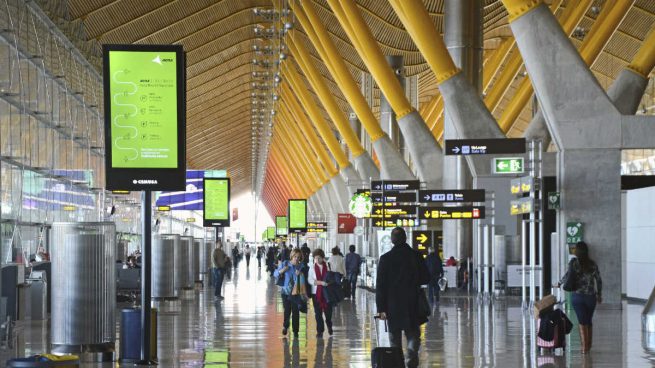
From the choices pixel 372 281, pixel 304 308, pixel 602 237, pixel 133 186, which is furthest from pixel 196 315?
pixel 372 281

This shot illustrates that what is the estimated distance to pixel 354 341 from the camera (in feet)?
55.3

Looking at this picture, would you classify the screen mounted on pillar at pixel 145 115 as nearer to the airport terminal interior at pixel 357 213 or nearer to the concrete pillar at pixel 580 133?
the airport terminal interior at pixel 357 213

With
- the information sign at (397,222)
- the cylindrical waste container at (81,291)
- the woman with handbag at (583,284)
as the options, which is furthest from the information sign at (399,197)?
the cylindrical waste container at (81,291)

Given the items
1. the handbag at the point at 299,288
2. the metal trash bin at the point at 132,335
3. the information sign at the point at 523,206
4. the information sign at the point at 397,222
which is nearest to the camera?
the metal trash bin at the point at 132,335

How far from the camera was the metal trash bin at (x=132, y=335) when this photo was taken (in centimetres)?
1346

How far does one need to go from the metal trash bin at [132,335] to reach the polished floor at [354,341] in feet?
0.65

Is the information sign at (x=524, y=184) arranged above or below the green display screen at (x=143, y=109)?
below

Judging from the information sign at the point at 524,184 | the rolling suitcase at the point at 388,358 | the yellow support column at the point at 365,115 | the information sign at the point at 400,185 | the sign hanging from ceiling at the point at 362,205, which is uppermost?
the yellow support column at the point at 365,115

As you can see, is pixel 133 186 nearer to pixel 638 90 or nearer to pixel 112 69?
pixel 112 69

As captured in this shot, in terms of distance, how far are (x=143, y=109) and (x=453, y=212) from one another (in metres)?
20.8

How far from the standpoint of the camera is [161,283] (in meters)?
30.0

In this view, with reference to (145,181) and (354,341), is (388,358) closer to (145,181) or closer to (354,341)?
(145,181)

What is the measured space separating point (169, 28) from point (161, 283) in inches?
871

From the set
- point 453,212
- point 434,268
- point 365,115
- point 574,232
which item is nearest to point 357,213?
point 453,212
